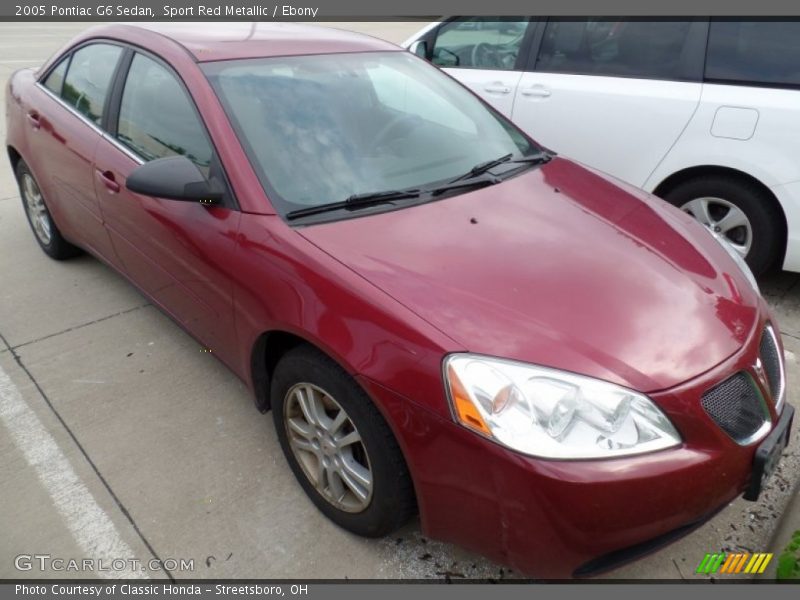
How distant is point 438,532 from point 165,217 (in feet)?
5.51

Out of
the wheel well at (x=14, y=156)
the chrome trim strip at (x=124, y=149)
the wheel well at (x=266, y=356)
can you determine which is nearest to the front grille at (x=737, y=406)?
the wheel well at (x=266, y=356)

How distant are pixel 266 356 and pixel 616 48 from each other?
10.0ft

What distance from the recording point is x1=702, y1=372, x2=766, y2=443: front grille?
1.75 m

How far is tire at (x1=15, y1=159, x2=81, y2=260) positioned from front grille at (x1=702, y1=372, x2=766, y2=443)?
3.82 meters

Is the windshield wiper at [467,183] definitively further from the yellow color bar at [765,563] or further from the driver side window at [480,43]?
the driver side window at [480,43]

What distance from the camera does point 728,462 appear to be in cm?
173

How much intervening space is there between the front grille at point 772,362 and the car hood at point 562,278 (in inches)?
3.9

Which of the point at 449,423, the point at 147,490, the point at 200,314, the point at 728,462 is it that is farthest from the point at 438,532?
the point at 200,314

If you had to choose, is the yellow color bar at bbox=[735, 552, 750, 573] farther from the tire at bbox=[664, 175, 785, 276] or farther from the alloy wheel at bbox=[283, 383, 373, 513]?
the tire at bbox=[664, 175, 785, 276]

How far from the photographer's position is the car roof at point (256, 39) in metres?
2.69

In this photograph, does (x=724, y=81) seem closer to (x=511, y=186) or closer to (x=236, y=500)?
(x=511, y=186)

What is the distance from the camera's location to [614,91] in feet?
12.8

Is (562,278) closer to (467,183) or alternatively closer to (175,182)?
(467,183)

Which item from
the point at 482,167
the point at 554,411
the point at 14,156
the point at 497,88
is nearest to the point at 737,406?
the point at 554,411
